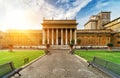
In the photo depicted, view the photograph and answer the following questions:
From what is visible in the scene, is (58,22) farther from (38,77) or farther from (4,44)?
(38,77)

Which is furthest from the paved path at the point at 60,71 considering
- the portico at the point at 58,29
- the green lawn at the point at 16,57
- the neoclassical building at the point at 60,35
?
the portico at the point at 58,29

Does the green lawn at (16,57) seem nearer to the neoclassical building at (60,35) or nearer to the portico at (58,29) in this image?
the neoclassical building at (60,35)

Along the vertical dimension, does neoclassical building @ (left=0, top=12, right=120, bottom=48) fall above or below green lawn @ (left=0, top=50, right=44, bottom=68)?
above

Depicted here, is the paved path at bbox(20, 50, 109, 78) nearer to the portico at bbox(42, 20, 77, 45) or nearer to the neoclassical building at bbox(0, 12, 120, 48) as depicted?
the neoclassical building at bbox(0, 12, 120, 48)

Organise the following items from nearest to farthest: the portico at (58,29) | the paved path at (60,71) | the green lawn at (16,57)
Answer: the paved path at (60,71) → the green lawn at (16,57) → the portico at (58,29)

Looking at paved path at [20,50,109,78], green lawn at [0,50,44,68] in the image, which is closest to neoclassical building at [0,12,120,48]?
green lawn at [0,50,44,68]

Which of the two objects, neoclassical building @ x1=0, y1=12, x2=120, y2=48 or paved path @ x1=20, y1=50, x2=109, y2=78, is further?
neoclassical building @ x1=0, y1=12, x2=120, y2=48

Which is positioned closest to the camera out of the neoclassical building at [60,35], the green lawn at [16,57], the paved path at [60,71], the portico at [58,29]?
the paved path at [60,71]

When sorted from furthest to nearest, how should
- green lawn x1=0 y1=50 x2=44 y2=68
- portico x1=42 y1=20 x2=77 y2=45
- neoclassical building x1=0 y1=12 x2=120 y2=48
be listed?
1. portico x1=42 y1=20 x2=77 y2=45
2. neoclassical building x1=0 y1=12 x2=120 y2=48
3. green lawn x1=0 y1=50 x2=44 y2=68

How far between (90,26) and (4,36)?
55.6 metres

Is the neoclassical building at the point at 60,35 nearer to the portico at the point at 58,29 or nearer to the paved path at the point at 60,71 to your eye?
the portico at the point at 58,29

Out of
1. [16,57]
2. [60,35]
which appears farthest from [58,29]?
[16,57]

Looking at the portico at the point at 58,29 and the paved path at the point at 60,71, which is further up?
the portico at the point at 58,29

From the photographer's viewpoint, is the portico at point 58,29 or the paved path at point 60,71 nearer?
the paved path at point 60,71
